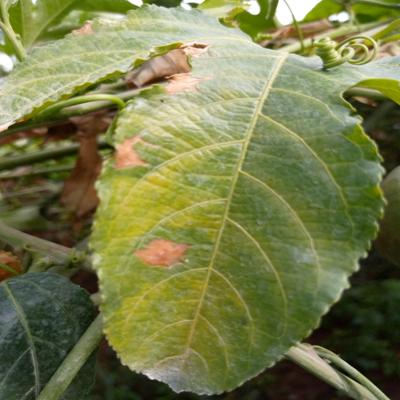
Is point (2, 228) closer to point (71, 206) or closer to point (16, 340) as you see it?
point (16, 340)

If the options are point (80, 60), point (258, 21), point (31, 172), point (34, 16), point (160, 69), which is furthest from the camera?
point (31, 172)

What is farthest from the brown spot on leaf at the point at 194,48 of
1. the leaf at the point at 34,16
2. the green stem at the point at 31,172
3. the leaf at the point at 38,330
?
the green stem at the point at 31,172

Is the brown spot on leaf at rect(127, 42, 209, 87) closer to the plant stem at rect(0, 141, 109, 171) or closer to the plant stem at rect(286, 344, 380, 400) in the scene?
the plant stem at rect(0, 141, 109, 171)

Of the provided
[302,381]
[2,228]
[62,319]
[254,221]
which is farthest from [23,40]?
[302,381]

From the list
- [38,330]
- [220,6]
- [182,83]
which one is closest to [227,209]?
[182,83]

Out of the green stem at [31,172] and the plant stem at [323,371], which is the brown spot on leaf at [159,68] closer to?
the plant stem at [323,371]

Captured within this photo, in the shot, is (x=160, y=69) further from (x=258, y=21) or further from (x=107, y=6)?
(x=258, y=21)

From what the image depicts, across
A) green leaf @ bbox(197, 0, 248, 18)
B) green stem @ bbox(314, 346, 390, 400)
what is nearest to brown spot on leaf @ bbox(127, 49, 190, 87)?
green leaf @ bbox(197, 0, 248, 18)
